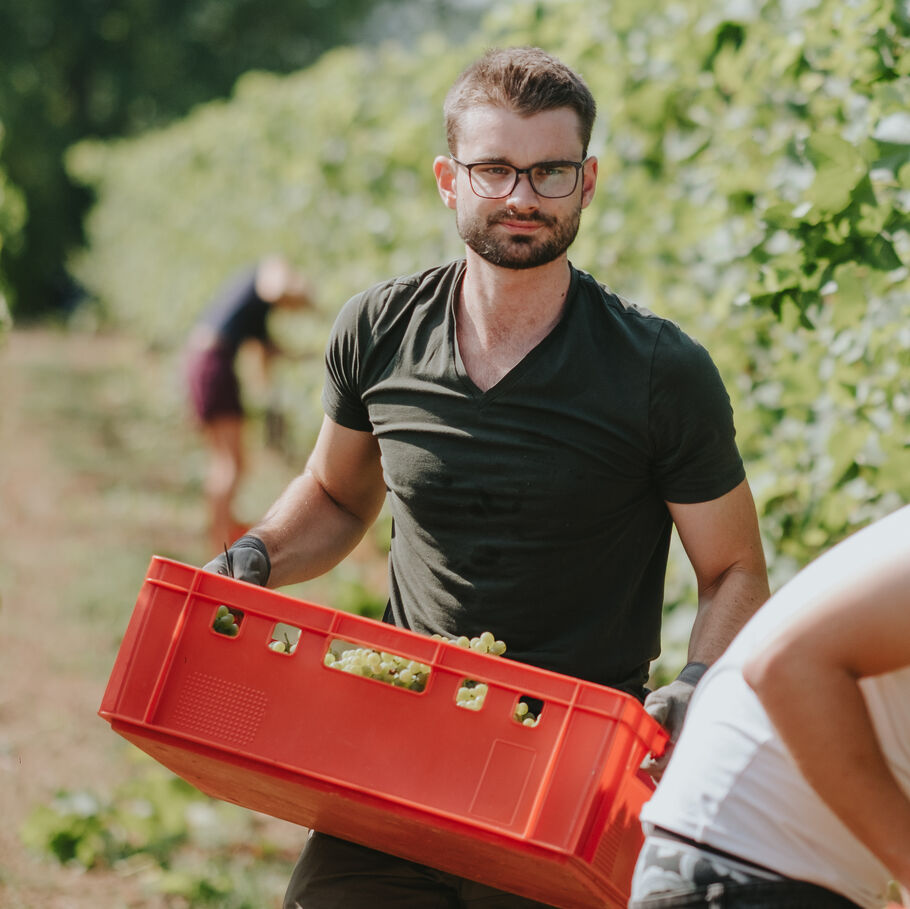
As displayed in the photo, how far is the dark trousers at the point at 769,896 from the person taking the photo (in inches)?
64.8

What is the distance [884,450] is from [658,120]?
1.79 meters

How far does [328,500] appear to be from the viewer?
111 inches

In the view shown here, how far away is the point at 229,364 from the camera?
7.61 metres

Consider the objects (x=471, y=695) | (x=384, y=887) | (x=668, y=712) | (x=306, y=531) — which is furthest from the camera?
(x=306, y=531)

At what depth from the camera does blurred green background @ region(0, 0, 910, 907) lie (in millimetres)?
2836

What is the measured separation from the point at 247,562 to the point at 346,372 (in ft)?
1.32

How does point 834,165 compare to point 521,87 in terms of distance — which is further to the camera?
point 834,165

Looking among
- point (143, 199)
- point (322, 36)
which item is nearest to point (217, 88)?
point (322, 36)

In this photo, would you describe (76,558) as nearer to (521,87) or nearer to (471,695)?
(521,87)

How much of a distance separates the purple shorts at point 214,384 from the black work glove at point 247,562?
500cm

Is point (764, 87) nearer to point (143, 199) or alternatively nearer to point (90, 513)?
point (90, 513)

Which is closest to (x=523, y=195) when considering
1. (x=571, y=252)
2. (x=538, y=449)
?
(x=538, y=449)

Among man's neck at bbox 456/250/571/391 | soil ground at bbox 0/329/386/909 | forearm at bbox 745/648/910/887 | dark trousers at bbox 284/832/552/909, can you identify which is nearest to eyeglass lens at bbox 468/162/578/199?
man's neck at bbox 456/250/571/391

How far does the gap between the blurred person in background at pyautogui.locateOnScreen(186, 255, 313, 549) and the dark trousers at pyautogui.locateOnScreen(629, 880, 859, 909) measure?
576 centimetres
